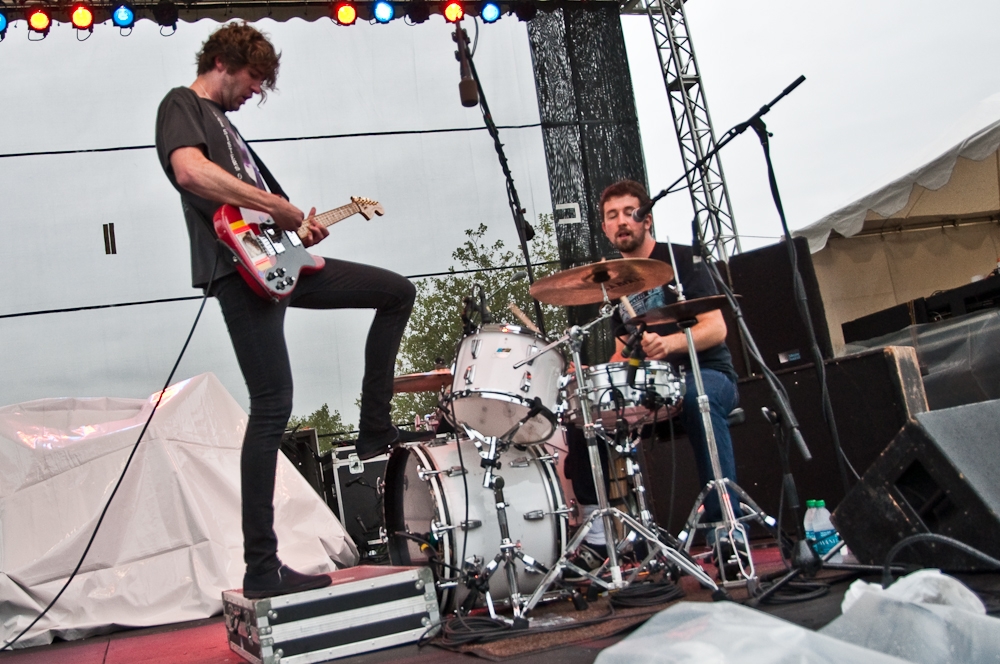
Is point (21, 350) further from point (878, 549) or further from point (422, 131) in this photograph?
point (878, 549)

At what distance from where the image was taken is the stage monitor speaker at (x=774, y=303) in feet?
14.2

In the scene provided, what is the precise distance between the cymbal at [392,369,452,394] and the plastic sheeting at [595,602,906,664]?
1.80 m

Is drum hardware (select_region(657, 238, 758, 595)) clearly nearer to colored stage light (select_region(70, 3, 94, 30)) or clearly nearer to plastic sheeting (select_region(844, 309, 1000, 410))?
plastic sheeting (select_region(844, 309, 1000, 410))

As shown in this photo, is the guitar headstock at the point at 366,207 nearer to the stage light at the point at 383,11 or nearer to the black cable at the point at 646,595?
the black cable at the point at 646,595

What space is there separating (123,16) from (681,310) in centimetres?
497

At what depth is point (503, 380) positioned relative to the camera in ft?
9.04

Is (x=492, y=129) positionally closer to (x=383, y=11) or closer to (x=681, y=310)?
(x=681, y=310)

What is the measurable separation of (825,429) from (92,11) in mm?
5353

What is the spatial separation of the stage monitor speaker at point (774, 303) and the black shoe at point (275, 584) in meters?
2.84

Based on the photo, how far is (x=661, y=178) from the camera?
707cm

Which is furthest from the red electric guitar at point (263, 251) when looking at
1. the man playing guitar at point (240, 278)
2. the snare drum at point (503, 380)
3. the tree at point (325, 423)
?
the tree at point (325, 423)

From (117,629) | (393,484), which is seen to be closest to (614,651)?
(393,484)

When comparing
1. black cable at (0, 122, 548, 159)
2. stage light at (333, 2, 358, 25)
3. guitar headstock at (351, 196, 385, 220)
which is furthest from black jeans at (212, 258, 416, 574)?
black cable at (0, 122, 548, 159)

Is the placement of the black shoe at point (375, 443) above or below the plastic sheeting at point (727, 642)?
above
